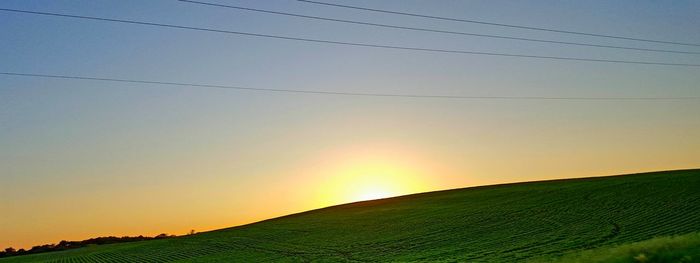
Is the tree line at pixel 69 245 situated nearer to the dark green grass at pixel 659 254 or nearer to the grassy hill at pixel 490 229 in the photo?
the grassy hill at pixel 490 229

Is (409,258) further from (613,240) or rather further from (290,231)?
(290,231)

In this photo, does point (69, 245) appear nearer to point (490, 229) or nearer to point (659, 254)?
point (490, 229)

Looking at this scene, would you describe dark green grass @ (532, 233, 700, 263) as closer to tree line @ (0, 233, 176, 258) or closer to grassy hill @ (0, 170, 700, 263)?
grassy hill @ (0, 170, 700, 263)

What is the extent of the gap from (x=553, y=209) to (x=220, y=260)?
32.9 meters

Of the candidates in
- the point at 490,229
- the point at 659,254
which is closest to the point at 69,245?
the point at 490,229

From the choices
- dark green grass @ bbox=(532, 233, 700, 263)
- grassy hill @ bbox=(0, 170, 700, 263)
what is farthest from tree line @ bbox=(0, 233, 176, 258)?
dark green grass @ bbox=(532, 233, 700, 263)

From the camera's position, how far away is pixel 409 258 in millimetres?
40531

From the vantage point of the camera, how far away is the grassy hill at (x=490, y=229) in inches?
1570

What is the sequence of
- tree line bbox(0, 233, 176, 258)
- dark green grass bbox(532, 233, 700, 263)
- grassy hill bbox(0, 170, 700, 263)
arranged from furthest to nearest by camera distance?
tree line bbox(0, 233, 176, 258) < grassy hill bbox(0, 170, 700, 263) < dark green grass bbox(532, 233, 700, 263)

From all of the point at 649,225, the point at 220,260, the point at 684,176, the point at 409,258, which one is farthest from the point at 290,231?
the point at 684,176

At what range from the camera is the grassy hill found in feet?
131

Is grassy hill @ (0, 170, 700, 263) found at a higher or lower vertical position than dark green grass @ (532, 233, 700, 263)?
higher

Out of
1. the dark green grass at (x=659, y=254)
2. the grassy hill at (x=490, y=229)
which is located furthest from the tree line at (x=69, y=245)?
the dark green grass at (x=659, y=254)

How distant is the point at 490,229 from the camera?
51469 mm
